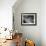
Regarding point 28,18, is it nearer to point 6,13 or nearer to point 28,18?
point 28,18

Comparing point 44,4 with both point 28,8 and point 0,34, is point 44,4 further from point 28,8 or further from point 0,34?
point 0,34

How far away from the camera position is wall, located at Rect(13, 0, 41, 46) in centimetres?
550

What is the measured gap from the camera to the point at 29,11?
550 centimetres

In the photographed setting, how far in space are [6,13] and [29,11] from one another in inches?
54.5

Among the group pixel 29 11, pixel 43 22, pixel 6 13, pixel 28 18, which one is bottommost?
pixel 43 22

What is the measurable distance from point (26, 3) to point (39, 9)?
68 centimetres

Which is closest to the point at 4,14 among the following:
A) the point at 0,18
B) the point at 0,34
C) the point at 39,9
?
the point at 0,18

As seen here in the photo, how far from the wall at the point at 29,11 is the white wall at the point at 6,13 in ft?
3.26

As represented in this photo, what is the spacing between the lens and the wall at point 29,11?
217 inches

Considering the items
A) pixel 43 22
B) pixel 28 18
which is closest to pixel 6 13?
pixel 28 18

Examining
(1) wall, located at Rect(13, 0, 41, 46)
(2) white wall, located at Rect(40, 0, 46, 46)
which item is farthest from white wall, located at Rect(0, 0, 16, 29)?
(2) white wall, located at Rect(40, 0, 46, 46)

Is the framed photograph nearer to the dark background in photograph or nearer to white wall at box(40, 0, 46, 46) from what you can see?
the dark background in photograph

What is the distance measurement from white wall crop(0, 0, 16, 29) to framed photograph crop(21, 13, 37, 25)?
110 centimetres

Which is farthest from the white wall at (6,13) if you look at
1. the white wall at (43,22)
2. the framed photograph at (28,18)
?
the white wall at (43,22)
